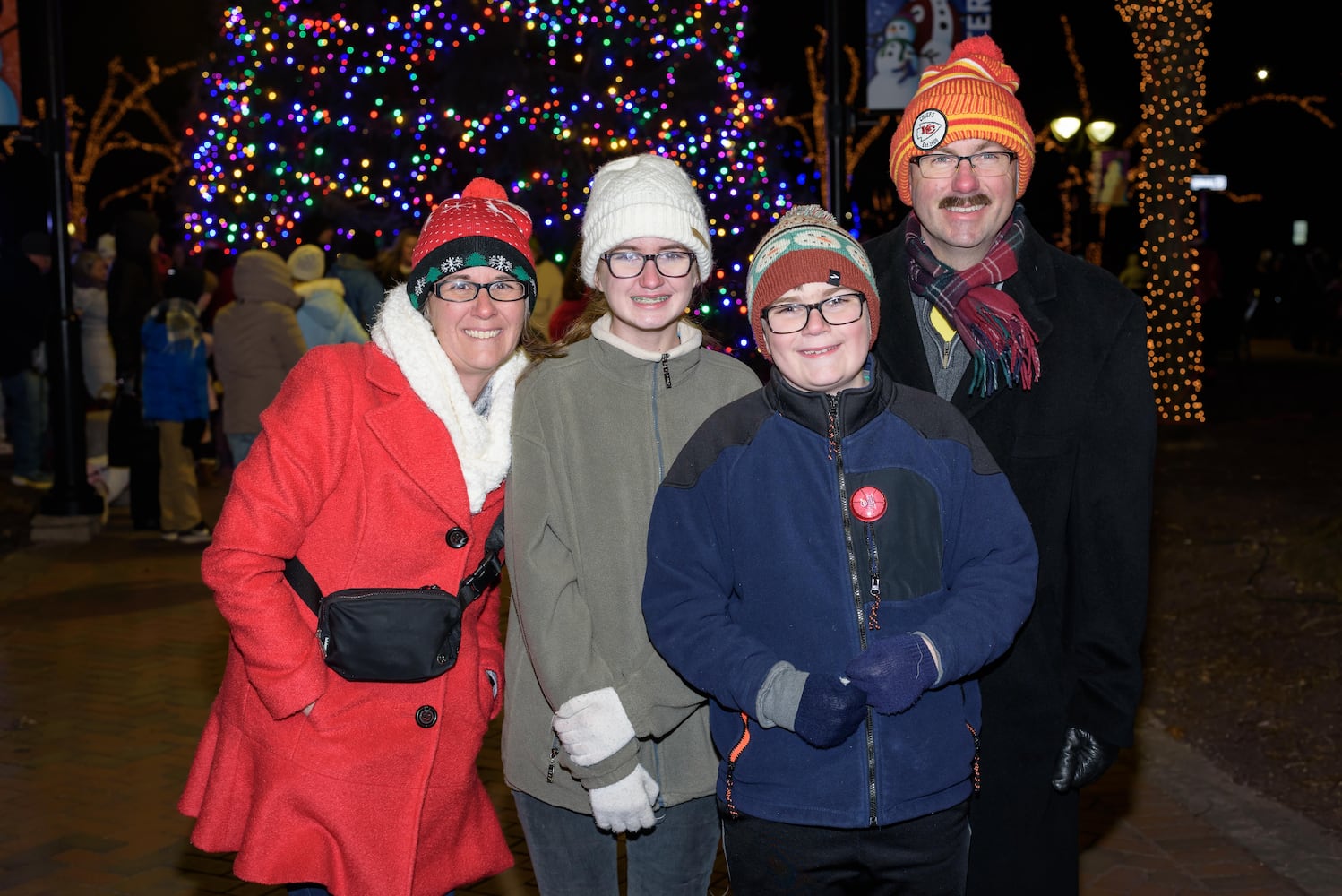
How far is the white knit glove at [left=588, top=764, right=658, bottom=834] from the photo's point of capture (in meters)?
2.90

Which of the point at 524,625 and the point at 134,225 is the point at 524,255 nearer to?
the point at 524,625

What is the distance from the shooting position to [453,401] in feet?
10.2

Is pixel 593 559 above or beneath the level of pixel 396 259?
beneath

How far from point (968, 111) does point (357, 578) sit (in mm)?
1752

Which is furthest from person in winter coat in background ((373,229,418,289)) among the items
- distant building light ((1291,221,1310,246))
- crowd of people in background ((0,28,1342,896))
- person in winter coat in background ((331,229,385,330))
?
distant building light ((1291,221,1310,246))

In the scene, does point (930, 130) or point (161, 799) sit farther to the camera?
point (161, 799)

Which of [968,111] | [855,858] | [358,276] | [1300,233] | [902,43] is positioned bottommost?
[855,858]

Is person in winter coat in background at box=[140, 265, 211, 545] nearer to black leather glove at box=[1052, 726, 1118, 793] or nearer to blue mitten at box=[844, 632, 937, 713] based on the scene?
black leather glove at box=[1052, 726, 1118, 793]

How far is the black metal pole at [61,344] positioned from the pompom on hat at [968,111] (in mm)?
8999

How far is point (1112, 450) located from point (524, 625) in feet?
4.44

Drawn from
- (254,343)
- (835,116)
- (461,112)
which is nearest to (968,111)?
(835,116)

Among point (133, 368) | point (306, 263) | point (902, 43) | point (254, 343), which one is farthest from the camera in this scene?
point (902, 43)

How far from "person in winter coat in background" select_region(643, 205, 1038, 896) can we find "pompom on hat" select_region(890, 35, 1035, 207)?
1.91ft

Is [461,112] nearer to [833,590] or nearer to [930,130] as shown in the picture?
[930,130]
